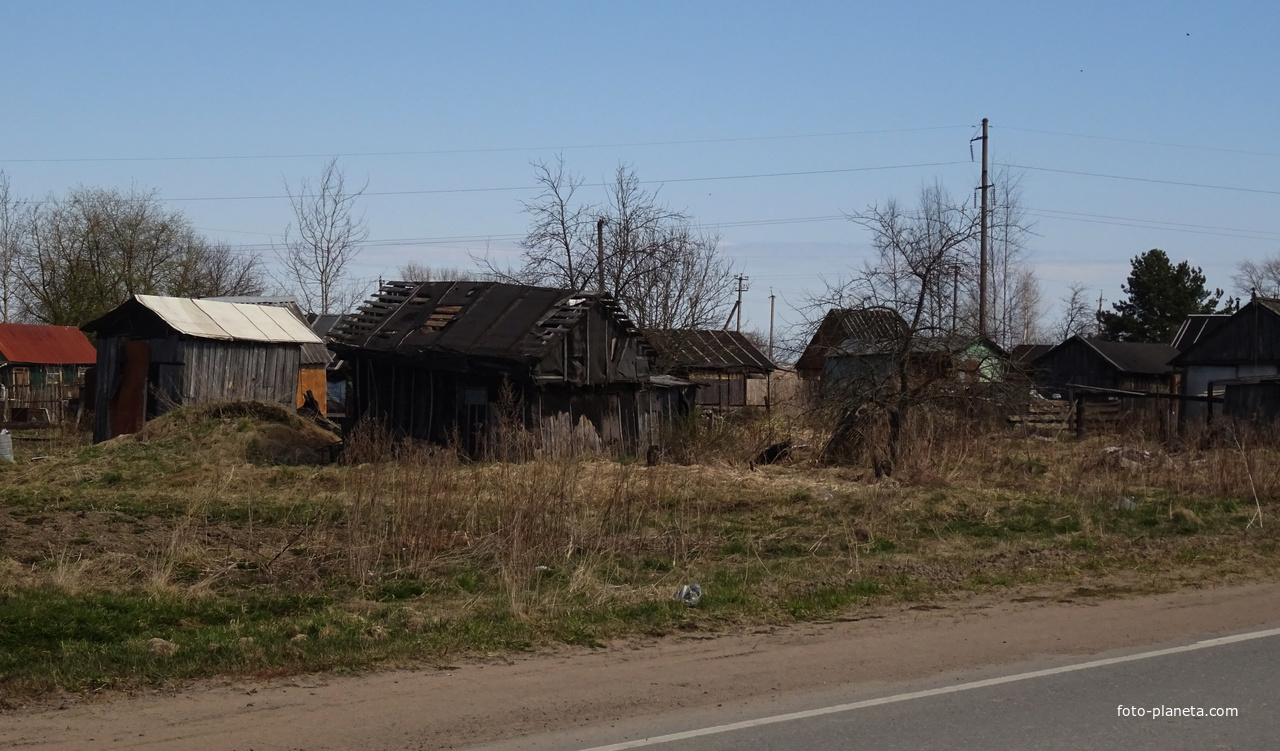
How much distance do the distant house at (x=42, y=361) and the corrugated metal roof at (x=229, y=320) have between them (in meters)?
11.1

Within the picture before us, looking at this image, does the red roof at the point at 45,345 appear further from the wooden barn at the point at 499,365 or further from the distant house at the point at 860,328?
the distant house at the point at 860,328

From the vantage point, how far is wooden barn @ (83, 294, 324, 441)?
3031cm

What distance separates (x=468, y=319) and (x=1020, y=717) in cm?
2160

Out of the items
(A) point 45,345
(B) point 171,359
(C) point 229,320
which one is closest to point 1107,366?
(C) point 229,320

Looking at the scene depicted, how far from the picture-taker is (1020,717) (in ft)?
21.2

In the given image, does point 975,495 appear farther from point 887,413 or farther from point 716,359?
point 716,359

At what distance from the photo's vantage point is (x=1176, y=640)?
852cm

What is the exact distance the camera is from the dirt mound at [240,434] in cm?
2405

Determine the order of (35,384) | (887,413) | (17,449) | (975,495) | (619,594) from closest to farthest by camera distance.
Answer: (619,594)
(975,495)
(887,413)
(17,449)
(35,384)

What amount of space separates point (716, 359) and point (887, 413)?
103 feet

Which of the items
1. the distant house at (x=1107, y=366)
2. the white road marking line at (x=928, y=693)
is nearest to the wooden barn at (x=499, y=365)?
the white road marking line at (x=928, y=693)

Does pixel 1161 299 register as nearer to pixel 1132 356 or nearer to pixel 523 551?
pixel 1132 356

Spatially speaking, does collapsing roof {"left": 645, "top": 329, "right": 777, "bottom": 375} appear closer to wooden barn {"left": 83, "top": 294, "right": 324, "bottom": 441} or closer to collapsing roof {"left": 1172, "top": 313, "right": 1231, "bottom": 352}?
wooden barn {"left": 83, "top": 294, "right": 324, "bottom": 441}

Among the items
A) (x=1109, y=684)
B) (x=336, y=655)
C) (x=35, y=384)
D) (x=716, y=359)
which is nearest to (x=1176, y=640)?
(x=1109, y=684)
